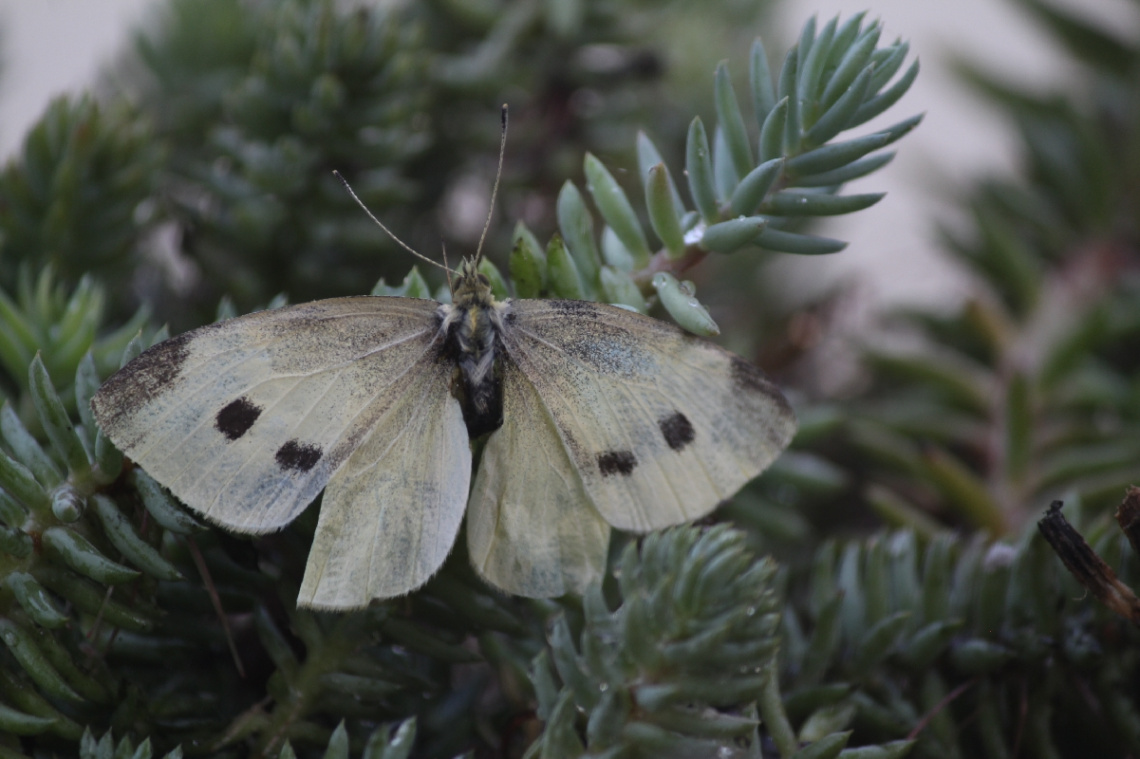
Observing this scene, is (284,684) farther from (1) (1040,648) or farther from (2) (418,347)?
(1) (1040,648)

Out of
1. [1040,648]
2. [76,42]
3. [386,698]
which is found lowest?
[1040,648]

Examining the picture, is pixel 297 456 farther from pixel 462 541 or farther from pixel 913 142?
pixel 913 142

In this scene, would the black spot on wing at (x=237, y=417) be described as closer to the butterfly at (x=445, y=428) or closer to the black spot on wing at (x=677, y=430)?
the butterfly at (x=445, y=428)

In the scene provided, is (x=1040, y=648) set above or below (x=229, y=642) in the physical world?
below

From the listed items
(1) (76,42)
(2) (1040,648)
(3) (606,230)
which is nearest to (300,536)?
(3) (606,230)

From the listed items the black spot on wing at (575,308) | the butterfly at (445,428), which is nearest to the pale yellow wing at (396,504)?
the butterfly at (445,428)

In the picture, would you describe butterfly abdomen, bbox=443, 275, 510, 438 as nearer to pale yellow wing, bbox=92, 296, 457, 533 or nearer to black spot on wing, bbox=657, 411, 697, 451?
pale yellow wing, bbox=92, 296, 457, 533
